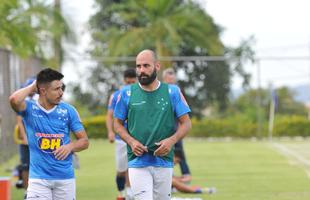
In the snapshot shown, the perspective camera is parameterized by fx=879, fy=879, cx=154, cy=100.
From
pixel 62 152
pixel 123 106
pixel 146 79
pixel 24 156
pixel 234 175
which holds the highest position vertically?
pixel 146 79

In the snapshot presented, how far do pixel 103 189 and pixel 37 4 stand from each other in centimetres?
1692

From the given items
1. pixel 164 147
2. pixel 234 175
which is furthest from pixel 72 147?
pixel 234 175

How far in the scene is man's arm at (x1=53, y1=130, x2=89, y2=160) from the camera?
28.7 feet

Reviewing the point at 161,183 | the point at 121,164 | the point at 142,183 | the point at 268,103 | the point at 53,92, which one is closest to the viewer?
the point at 53,92

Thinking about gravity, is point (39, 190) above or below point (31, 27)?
below

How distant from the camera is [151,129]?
29.2 ft

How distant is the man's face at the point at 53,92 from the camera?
8.77m

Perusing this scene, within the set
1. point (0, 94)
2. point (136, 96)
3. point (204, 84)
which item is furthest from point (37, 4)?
point (204, 84)

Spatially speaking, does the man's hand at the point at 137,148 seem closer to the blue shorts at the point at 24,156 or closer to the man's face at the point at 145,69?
the man's face at the point at 145,69

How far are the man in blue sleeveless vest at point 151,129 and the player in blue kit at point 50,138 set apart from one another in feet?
1.77

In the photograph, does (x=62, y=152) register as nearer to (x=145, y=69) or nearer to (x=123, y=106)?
(x=123, y=106)

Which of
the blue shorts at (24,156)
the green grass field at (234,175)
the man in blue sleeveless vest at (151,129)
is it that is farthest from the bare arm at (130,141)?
the blue shorts at (24,156)

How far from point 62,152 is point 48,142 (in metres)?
0.19

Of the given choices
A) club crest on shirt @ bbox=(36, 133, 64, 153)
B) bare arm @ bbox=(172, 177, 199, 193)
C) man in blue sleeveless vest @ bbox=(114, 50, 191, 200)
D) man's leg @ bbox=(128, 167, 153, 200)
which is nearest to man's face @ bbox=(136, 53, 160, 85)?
man in blue sleeveless vest @ bbox=(114, 50, 191, 200)
